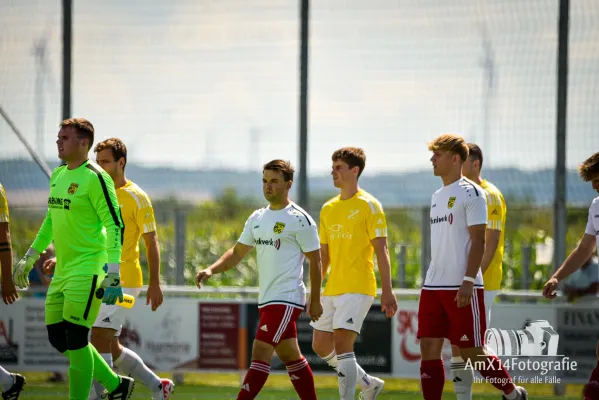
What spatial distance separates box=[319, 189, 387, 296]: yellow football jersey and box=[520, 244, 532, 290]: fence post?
3425 mm

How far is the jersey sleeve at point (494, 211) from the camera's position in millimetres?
8406

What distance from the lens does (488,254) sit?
26.7ft

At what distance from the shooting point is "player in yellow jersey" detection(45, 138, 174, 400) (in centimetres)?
814

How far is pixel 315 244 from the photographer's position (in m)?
7.35

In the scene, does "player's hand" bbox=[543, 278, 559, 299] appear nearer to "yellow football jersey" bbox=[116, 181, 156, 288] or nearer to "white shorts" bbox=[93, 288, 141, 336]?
Result: "yellow football jersey" bbox=[116, 181, 156, 288]

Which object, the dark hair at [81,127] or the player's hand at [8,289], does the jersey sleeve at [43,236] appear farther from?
the dark hair at [81,127]

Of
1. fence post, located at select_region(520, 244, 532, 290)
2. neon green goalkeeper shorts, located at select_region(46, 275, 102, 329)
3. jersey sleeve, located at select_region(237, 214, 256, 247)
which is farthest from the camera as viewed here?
fence post, located at select_region(520, 244, 532, 290)

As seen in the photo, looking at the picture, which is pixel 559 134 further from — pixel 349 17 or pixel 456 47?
pixel 349 17

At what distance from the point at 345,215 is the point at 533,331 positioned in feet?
11.0

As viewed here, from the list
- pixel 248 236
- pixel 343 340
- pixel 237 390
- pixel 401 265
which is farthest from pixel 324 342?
pixel 401 265

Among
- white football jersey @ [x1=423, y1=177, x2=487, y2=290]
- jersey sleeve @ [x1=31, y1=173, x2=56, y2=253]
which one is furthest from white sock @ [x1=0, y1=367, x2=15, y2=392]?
white football jersey @ [x1=423, y1=177, x2=487, y2=290]

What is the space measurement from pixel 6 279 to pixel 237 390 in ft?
12.6

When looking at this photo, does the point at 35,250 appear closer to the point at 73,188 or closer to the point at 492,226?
the point at 73,188

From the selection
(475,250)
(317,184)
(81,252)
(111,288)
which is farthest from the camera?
(317,184)
